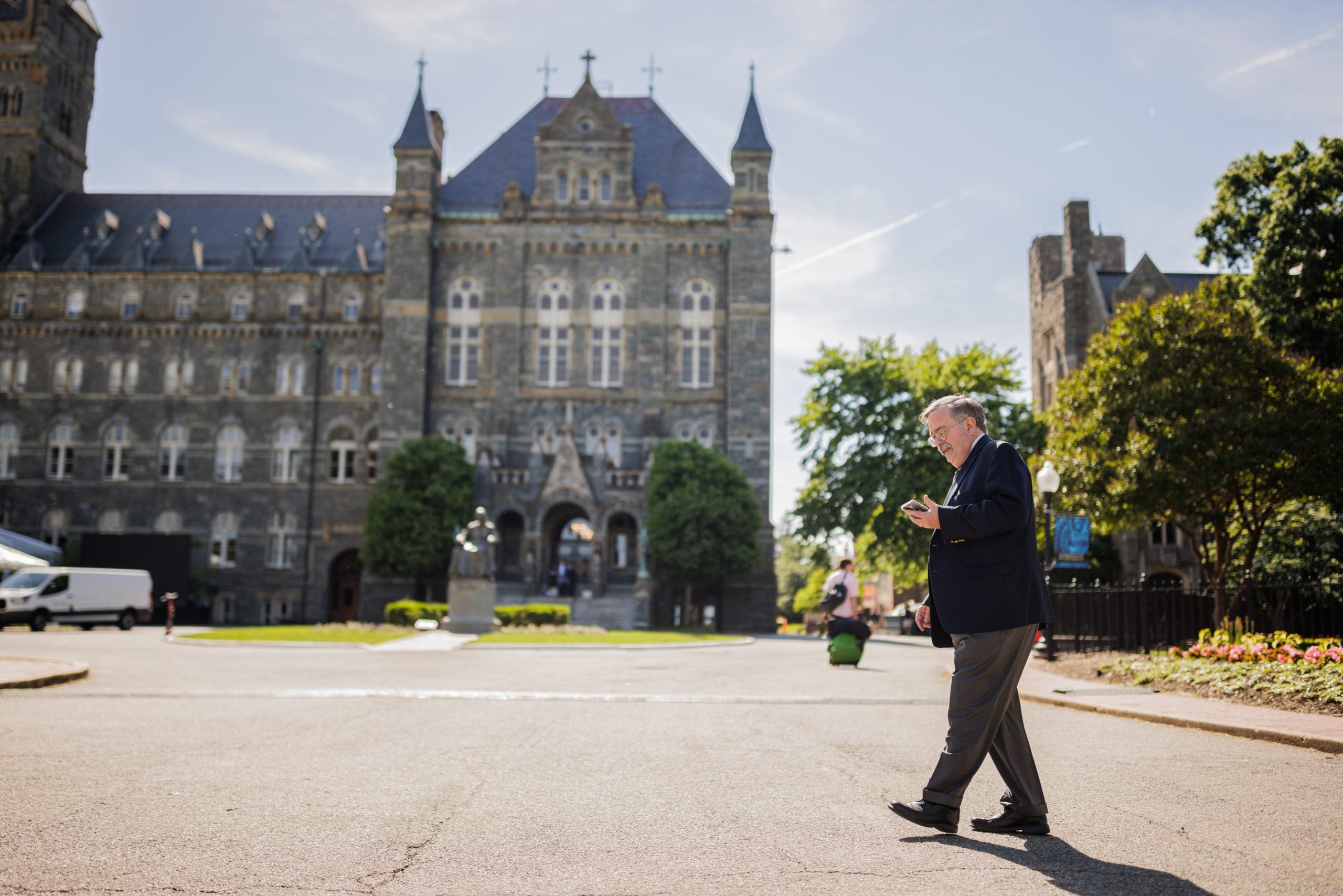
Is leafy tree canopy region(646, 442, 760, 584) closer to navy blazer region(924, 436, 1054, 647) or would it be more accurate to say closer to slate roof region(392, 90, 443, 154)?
slate roof region(392, 90, 443, 154)

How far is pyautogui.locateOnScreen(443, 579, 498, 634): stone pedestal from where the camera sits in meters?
32.1

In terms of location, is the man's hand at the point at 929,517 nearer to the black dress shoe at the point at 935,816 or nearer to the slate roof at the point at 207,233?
the black dress shoe at the point at 935,816

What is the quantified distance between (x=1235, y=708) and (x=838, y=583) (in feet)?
21.2

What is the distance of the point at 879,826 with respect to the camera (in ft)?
18.3

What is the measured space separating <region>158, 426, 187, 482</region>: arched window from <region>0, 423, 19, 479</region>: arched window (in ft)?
21.9

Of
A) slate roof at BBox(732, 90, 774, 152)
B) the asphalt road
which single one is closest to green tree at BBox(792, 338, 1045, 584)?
slate roof at BBox(732, 90, 774, 152)

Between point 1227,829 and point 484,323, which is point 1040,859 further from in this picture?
point 484,323

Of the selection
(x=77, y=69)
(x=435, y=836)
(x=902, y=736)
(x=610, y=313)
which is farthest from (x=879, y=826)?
(x=77, y=69)

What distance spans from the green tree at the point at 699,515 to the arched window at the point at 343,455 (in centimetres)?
1609

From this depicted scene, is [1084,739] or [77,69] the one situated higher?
[77,69]

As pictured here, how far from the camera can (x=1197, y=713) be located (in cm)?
1054

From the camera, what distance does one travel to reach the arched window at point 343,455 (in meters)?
53.2

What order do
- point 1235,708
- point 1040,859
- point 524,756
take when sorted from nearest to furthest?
point 1040,859
point 524,756
point 1235,708

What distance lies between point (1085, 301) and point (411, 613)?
3186 centimetres
